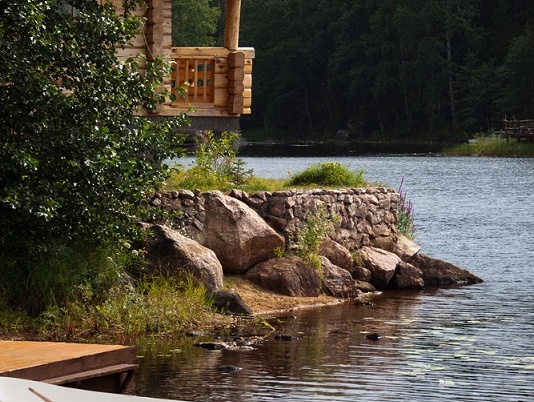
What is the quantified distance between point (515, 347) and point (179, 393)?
5.04m

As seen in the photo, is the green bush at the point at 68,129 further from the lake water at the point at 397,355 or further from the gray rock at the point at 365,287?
the gray rock at the point at 365,287

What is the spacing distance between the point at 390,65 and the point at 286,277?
3390 inches

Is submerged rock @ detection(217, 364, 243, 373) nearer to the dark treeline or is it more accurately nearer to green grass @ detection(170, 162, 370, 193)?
green grass @ detection(170, 162, 370, 193)

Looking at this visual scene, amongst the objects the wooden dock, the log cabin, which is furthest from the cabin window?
the wooden dock

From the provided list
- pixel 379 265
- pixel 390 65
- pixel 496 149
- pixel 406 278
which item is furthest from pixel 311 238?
pixel 390 65

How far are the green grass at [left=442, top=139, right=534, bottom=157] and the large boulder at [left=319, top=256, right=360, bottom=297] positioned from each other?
57213mm

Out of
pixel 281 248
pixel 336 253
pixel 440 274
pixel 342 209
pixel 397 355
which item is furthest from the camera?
pixel 440 274

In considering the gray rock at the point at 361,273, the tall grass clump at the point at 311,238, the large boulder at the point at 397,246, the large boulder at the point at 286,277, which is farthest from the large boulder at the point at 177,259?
the large boulder at the point at 397,246

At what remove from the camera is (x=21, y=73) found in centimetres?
1486

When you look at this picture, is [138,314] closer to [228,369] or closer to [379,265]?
[228,369]

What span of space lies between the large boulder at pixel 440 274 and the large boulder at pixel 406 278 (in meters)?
0.50

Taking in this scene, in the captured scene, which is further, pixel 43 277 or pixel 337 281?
pixel 337 281

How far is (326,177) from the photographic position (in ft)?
74.2

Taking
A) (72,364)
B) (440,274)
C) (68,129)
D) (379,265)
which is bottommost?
(440,274)
